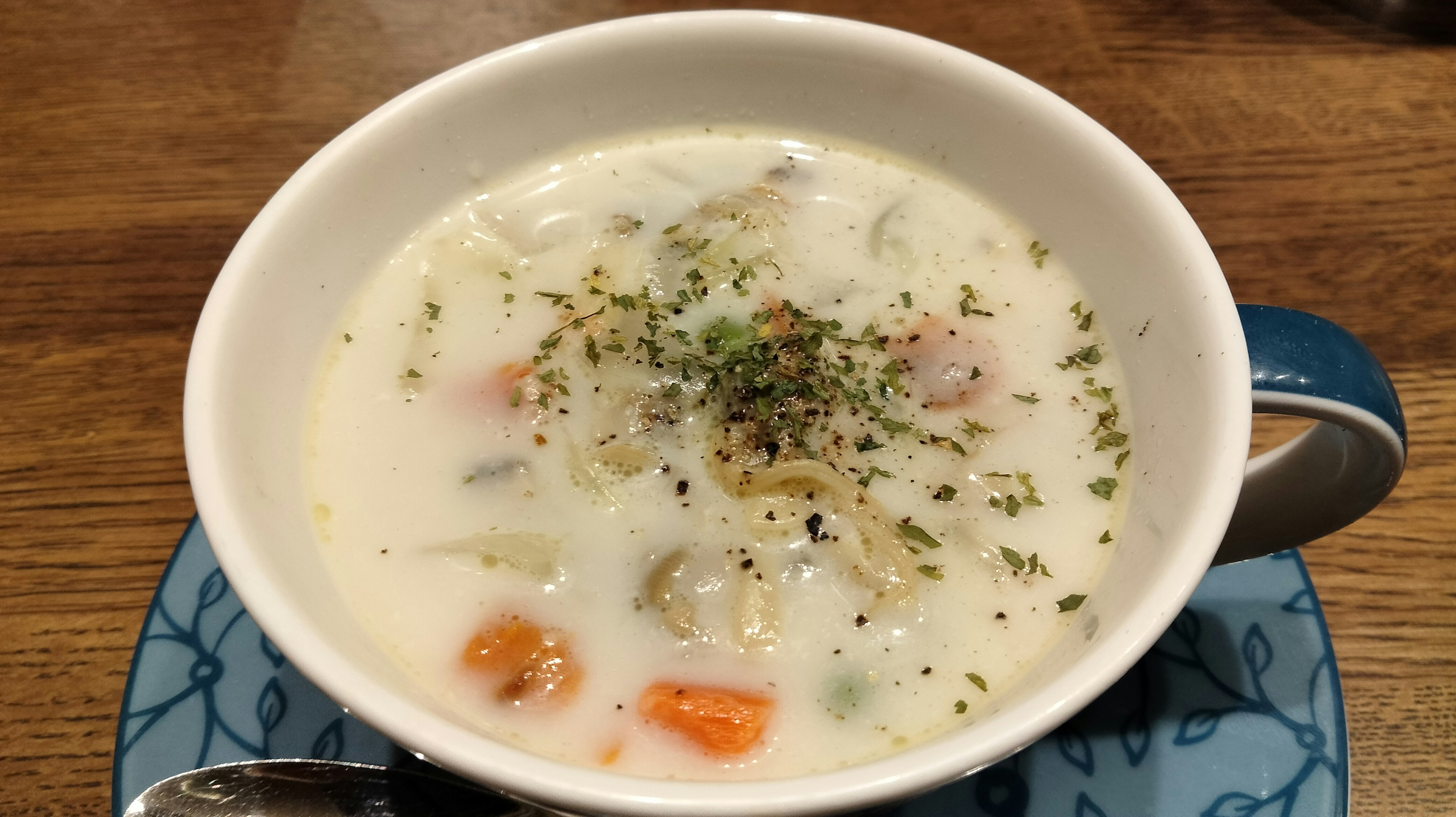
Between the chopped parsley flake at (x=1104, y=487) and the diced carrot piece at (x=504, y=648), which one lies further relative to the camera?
the chopped parsley flake at (x=1104, y=487)

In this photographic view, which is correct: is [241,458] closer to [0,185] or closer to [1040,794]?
[1040,794]

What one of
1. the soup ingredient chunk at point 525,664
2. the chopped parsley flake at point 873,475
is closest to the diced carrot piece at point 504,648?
the soup ingredient chunk at point 525,664

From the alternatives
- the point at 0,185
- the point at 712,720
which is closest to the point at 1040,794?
the point at 712,720

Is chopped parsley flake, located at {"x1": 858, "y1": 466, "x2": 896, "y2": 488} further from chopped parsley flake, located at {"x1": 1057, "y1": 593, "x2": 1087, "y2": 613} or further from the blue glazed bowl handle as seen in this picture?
the blue glazed bowl handle

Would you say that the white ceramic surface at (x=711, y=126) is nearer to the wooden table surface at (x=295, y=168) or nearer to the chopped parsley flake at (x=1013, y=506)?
the chopped parsley flake at (x=1013, y=506)

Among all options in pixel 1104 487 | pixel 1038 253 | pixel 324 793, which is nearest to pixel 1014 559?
pixel 1104 487

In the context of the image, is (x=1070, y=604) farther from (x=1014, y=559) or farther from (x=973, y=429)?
(x=973, y=429)
